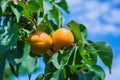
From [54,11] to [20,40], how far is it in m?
0.19

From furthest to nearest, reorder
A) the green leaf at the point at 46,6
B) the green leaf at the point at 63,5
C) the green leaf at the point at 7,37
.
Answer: the green leaf at the point at 63,5, the green leaf at the point at 46,6, the green leaf at the point at 7,37

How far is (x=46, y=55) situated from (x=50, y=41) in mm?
95

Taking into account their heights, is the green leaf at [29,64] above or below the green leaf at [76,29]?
below

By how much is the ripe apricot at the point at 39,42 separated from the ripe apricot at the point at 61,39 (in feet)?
0.07

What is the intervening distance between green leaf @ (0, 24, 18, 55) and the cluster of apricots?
0.23 feet

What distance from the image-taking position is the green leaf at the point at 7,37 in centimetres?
138

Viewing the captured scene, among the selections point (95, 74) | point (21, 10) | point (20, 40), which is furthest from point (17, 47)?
point (95, 74)

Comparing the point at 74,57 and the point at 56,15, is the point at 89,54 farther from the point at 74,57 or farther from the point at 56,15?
the point at 56,15

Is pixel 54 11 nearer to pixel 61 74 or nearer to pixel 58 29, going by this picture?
pixel 58 29

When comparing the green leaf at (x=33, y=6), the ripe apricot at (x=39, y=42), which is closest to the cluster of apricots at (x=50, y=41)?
the ripe apricot at (x=39, y=42)

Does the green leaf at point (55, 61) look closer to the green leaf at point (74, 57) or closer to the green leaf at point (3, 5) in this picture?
the green leaf at point (74, 57)

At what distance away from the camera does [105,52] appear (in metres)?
1.57

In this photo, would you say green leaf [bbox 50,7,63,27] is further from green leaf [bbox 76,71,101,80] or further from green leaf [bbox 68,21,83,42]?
green leaf [bbox 76,71,101,80]

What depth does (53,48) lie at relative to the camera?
4.92ft
